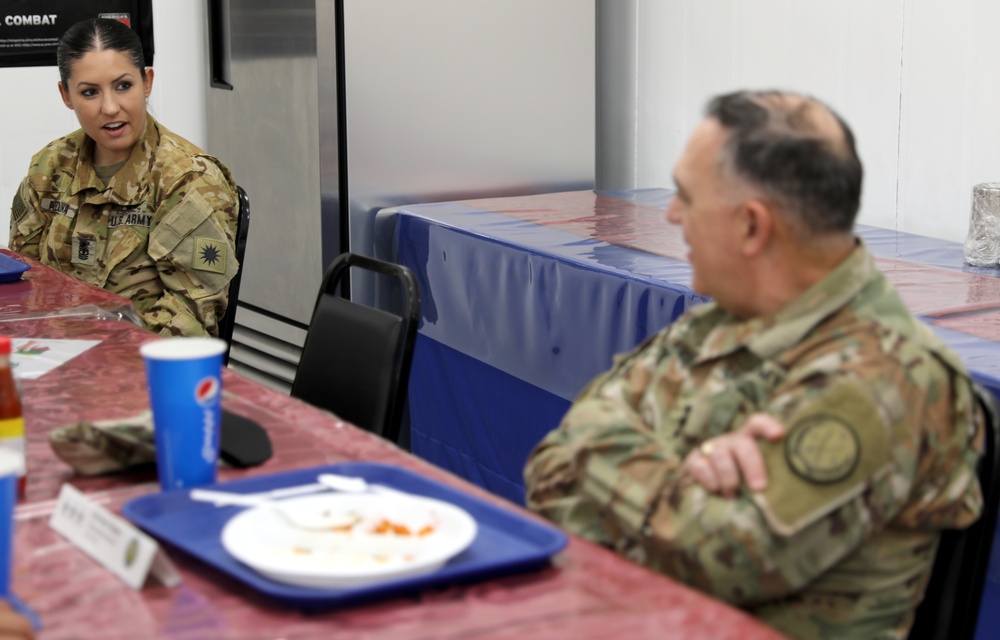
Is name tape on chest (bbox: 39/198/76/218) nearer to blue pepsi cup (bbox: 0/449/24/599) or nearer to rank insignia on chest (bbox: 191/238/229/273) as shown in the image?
rank insignia on chest (bbox: 191/238/229/273)

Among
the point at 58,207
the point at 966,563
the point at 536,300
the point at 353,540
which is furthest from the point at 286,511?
the point at 58,207

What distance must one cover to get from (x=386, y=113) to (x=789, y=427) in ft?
8.81

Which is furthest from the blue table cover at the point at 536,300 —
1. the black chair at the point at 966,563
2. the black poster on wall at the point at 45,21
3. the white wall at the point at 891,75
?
the black poster on wall at the point at 45,21

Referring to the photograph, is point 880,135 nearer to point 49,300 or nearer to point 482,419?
point 482,419

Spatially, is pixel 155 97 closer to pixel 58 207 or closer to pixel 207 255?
pixel 58 207

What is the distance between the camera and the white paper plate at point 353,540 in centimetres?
102

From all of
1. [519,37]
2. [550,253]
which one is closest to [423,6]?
[519,37]

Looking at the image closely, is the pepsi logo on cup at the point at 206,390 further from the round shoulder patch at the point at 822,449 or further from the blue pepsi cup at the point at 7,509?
the round shoulder patch at the point at 822,449

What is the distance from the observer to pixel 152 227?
271cm

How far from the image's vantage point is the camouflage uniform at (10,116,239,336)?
2668 millimetres

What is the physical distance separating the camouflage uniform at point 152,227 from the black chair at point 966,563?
5.84 ft

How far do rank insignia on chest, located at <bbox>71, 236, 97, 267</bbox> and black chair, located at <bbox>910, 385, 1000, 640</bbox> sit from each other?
2085 millimetres

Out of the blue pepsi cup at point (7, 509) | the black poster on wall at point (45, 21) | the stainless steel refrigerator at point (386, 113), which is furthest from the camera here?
the black poster on wall at point (45, 21)

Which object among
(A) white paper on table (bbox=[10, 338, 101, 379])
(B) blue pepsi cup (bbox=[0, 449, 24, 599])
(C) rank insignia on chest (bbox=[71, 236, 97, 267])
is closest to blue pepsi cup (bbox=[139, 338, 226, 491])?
(B) blue pepsi cup (bbox=[0, 449, 24, 599])
